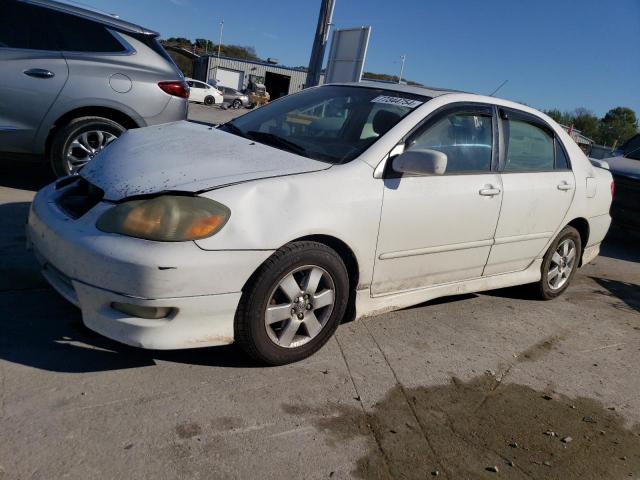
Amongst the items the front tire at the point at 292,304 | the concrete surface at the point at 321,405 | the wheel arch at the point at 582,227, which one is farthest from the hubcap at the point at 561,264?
the front tire at the point at 292,304

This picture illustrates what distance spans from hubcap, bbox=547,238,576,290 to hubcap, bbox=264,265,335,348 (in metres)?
2.44

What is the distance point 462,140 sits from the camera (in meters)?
3.74

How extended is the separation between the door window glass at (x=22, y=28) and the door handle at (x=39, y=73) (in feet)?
0.85

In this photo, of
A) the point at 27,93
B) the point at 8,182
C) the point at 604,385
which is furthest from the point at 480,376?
the point at 8,182

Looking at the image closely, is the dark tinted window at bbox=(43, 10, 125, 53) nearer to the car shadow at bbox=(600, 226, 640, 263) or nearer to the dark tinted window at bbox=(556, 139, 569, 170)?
the dark tinted window at bbox=(556, 139, 569, 170)

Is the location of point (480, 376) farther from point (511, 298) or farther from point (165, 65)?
point (165, 65)

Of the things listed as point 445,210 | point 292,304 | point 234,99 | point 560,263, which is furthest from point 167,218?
point 234,99

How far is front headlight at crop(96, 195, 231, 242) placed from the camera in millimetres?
2521

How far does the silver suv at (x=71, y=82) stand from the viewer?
5.00 metres

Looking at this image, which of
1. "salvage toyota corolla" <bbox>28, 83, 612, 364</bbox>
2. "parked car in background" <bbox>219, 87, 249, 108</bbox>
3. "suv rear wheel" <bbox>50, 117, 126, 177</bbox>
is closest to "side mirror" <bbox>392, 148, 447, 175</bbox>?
"salvage toyota corolla" <bbox>28, 83, 612, 364</bbox>

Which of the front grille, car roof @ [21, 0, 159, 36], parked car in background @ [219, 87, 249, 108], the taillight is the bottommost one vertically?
parked car in background @ [219, 87, 249, 108]

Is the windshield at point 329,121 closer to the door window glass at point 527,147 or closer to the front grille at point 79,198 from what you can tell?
the door window glass at point 527,147

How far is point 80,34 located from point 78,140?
1.00 metres

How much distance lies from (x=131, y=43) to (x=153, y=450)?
4.37 meters
